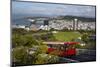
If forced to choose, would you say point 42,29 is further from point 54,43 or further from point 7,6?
point 7,6

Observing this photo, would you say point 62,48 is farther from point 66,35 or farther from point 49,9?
point 49,9

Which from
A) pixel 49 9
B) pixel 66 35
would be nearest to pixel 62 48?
pixel 66 35

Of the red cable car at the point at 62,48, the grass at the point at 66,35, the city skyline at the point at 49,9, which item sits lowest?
the red cable car at the point at 62,48

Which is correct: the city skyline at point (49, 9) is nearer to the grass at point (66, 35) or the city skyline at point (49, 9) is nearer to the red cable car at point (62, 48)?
the grass at point (66, 35)

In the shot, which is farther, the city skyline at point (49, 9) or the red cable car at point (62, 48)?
the red cable car at point (62, 48)

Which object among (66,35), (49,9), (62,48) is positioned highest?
(49,9)

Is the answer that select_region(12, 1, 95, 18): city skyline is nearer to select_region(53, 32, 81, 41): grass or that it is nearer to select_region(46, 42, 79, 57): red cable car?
select_region(53, 32, 81, 41): grass

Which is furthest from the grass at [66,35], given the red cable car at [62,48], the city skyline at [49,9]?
the city skyline at [49,9]
